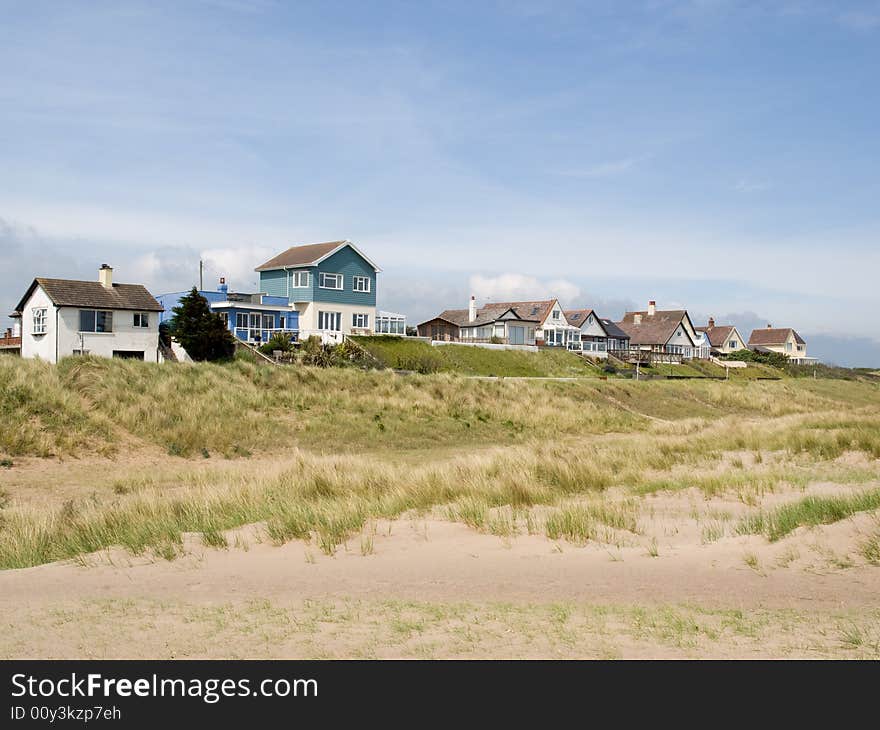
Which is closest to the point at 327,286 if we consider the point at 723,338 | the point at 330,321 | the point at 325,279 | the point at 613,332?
the point at 325,279

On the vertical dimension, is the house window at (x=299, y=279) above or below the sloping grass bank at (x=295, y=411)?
above

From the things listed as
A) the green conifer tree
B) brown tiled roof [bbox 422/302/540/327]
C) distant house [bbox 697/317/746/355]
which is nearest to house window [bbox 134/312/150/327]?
the green conifer tree

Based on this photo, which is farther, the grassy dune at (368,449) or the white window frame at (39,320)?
the white window frame at (39,320)

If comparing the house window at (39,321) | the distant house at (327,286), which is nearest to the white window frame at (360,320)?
the distant house at (327,286)

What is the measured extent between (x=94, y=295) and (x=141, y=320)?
2860 mm

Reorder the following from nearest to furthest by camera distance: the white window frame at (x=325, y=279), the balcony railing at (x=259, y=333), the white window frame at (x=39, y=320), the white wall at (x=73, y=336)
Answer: the white wall at (x=73, y=336)
the white window frame at (x=39, y=320)
the balcony railing at (x=259, y=333)
the white window frame at (x=325, y=279)

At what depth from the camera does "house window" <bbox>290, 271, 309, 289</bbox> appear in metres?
58.8

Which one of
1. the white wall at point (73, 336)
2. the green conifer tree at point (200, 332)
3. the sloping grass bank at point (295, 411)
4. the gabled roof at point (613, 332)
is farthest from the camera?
the gabled roof at point (613, 332)

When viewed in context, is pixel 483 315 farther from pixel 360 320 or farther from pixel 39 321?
pixel 39 321

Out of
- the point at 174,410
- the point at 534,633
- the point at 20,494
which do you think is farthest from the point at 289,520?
the point at 174,410

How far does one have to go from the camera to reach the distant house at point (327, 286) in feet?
192

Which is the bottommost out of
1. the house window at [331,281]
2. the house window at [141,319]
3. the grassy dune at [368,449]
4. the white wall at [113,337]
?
the grassy dune at [368,449]

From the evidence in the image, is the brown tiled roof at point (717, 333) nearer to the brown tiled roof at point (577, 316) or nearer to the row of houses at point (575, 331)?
the row of houses at point (575, 331)

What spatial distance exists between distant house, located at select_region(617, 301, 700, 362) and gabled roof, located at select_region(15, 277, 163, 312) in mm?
60301
